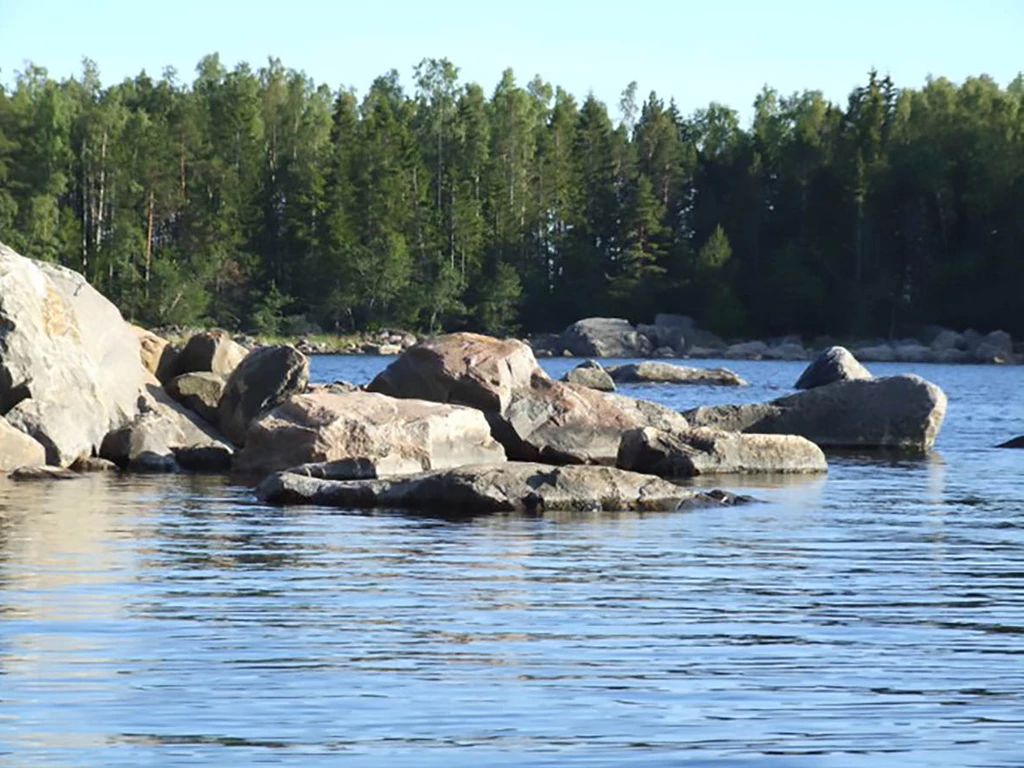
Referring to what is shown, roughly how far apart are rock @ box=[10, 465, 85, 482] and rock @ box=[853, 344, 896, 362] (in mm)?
73230

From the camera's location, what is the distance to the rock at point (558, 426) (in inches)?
979

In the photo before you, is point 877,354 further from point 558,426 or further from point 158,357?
point 558,426

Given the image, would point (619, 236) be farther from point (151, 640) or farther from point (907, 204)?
point (151, 640)

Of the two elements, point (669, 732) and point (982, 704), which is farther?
point (982, 704)

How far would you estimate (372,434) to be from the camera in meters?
21.8

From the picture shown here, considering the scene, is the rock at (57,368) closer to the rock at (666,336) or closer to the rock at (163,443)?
the rock at (163,443)

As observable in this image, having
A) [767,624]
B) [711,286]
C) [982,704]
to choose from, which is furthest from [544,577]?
[711,286]

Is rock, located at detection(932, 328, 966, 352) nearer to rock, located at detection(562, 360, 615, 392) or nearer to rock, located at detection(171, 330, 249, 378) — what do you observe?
rock, located at detection(562, 360, 615, 392)

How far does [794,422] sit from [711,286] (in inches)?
2868

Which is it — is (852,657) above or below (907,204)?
below

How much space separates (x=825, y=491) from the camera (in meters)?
23.1

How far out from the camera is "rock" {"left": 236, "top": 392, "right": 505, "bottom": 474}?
2186cm

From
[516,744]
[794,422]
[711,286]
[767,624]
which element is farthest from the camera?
[711,286]

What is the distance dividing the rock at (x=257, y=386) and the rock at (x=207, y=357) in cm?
180
